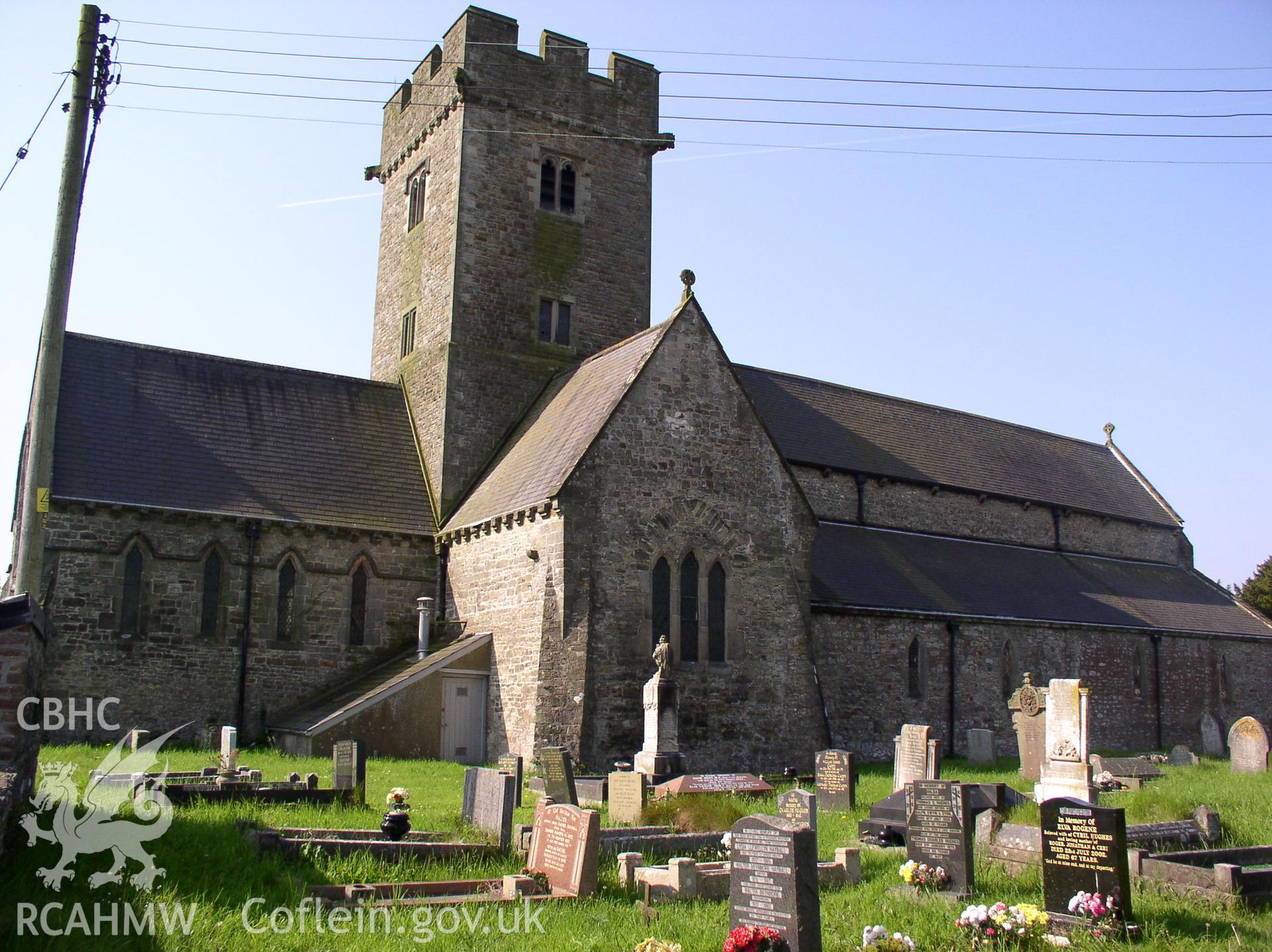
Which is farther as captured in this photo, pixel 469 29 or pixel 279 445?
pixel 469 29

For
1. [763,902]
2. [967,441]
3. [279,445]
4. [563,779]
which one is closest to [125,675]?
[279,445]

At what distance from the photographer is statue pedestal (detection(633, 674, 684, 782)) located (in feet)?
59.6

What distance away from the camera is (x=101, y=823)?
1012 cm

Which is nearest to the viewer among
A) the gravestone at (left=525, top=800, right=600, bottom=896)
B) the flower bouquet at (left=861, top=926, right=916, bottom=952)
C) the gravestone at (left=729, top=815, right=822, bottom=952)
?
the gravestone at (left=729, top=815, right=822, bottom=952)

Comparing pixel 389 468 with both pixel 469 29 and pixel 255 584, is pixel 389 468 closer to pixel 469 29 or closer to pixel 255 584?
pixel 255 584

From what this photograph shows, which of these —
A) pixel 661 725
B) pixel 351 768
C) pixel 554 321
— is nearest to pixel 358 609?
pixel 661 725

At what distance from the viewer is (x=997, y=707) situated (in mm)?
27812

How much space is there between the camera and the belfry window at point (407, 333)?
29.6 metres

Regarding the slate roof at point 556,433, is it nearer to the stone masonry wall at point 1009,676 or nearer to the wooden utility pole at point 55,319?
the stone masonry wall at point 1009,676

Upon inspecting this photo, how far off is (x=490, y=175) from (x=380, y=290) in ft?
19.0

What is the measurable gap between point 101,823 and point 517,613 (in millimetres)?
11714

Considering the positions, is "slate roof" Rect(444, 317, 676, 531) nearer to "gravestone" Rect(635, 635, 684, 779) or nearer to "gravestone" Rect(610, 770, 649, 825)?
"gravestone" Rect(635, 635, 684, 779)

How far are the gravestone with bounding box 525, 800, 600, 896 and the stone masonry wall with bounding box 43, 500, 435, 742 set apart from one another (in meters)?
13.7

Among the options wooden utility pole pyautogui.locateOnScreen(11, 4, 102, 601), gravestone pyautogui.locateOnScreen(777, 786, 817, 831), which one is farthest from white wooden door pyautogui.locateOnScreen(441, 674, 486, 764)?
gravestone pyautogui.locateOnScreen(777, 786, 817, 831)
